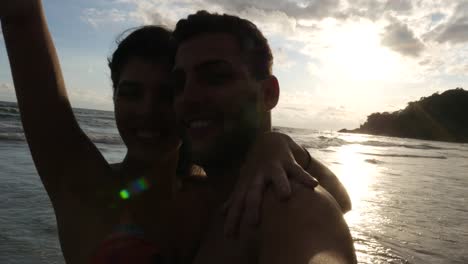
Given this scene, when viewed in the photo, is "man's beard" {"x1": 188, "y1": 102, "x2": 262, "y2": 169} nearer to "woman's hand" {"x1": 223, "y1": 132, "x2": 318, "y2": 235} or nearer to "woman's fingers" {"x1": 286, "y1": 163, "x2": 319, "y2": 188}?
"woman's hand" {"x1": 223, "y1": 132, "x2": 318, "y2": 235}

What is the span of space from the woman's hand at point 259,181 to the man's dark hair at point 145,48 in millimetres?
952

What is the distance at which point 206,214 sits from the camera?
238 centimetres

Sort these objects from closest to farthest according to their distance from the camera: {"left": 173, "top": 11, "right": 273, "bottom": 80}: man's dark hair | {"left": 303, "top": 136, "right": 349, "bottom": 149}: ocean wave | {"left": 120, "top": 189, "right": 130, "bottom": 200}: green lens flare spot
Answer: {"left": 120, "top": 189, "right": 130, "bottom": 200}: green lens flare spot < {"left": 173, "top": 11, "right": 273, "bottom": 80}: man's dark hair < {"left": 303, "top": 136, "right": 349, "bottom": 149}: ocean wave

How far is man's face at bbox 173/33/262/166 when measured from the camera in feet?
7.95

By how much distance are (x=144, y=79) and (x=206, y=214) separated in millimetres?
937

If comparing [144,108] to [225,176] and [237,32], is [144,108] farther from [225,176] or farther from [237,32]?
[237,32]

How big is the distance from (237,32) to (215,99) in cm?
52

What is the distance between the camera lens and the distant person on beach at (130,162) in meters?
1.81

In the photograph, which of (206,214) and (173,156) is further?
(173,156)

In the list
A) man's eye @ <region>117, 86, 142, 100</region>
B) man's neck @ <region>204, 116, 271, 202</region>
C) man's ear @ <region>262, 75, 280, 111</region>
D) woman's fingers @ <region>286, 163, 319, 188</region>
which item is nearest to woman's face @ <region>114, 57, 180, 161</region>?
man's eye @ <region>117, 86, 142, 100</region>

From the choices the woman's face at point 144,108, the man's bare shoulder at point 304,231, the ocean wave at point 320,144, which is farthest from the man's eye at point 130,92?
the ocean wave at point 320,144

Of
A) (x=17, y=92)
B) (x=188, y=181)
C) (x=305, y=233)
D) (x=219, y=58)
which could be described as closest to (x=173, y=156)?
(x=188, y=181)

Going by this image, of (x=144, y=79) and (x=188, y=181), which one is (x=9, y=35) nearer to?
(x=144, y=79)

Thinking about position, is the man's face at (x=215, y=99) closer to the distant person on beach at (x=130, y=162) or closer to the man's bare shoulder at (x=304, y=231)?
the distant person on beach at (x=130, y=162)
